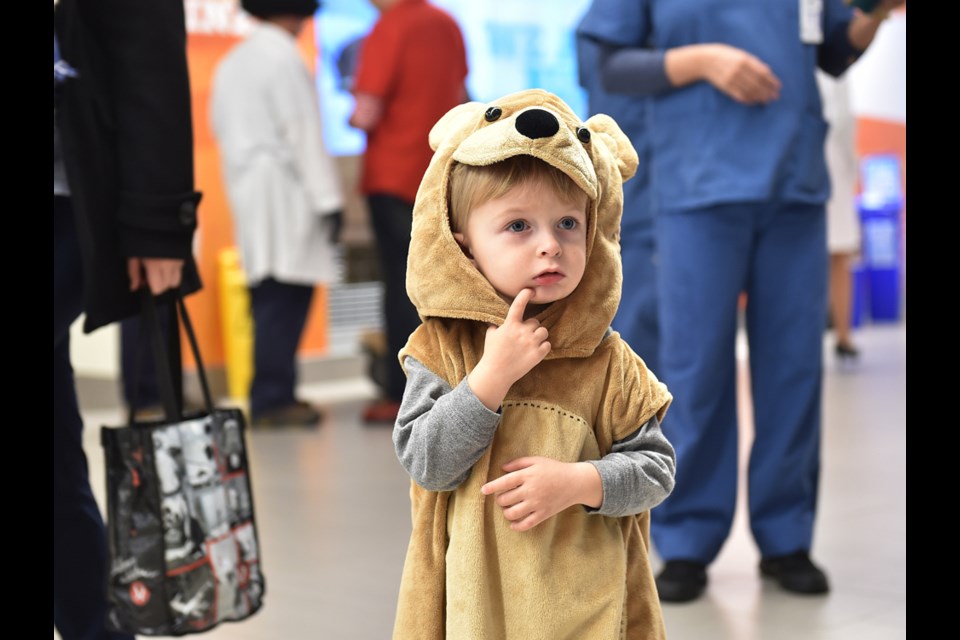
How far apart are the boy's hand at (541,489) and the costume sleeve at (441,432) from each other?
0.04 meters

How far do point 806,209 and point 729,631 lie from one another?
3.05 feet

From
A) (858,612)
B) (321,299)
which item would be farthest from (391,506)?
(321,299)

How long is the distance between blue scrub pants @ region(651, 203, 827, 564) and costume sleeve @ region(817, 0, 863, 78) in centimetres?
35

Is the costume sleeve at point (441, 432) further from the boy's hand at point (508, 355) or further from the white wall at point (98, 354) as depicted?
the white wall at point (98, 354)

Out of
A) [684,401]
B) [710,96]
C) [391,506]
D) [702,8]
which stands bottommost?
[391,506]

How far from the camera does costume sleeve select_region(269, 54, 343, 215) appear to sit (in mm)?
5375

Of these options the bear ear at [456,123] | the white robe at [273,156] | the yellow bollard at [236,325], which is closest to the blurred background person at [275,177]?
the white robe at [273,156]

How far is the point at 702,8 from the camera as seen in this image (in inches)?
108

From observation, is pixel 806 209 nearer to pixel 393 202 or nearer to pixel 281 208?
pixel 393 202

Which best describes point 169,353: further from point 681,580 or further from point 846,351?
point 846,351

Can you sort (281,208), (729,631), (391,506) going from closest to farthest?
(729,631) < (391,506) < (281,208)

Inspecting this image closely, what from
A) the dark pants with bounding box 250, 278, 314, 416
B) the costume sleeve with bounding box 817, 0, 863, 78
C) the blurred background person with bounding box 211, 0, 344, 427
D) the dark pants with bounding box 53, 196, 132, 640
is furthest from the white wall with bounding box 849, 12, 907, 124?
the dark pants with bounding box 53, 196, 132, 640

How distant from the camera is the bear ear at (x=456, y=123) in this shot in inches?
57.7
